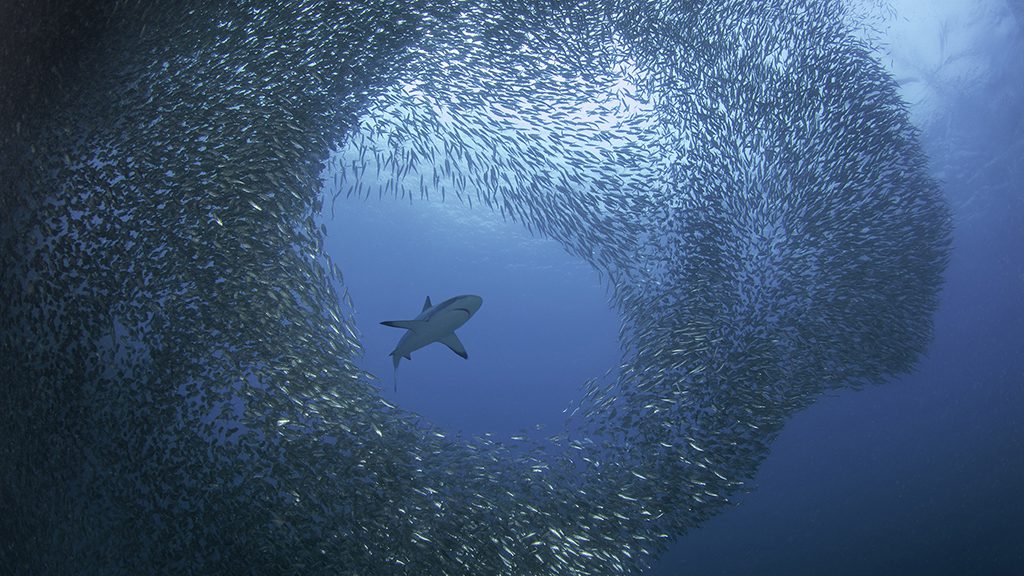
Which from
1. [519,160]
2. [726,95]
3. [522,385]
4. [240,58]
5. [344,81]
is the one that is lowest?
[240,58]

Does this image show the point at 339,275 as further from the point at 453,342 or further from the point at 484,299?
the point at 484,299

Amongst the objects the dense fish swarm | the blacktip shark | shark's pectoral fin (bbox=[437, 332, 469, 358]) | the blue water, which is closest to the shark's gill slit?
the blue water

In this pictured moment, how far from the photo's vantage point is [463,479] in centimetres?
631

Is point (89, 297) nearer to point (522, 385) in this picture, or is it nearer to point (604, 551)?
point (604, 551)

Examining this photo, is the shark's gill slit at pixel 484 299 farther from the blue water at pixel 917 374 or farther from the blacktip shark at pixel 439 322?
the blacktip shark at pixel 439 322

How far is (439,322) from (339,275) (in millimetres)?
1249

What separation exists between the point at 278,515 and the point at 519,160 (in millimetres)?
5434

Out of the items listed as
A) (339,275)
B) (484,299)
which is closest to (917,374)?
(484,299)

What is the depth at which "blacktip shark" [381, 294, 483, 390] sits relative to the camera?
5609mm

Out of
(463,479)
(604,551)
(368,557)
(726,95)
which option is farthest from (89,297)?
(726,95)

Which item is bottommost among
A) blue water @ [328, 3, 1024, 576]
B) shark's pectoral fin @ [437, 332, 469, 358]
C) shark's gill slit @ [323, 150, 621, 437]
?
shark's pectoral fin @ [437, 332, 469, 358]

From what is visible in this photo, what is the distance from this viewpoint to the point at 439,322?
19.9 ft

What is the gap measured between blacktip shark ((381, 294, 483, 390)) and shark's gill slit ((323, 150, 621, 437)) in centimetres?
1286

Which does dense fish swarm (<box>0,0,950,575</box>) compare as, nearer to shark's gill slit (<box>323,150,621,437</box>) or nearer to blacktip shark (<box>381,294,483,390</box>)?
blacktip shark (<box>381,294,483,390</box>)
